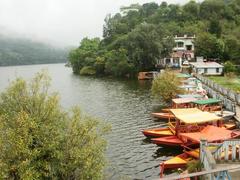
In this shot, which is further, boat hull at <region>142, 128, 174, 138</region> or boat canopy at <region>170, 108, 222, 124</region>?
boat hull at <region>142, 128, 174, 138</region>

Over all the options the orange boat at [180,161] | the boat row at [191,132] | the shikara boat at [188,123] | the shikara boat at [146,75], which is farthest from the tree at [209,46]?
the orange boat at [180,161]

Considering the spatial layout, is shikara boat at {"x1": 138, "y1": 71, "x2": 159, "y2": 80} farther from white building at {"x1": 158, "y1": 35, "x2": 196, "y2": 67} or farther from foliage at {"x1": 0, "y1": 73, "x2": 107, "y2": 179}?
foliage at {"x1": 0, "y1": 73, "x2": 107, "y2": 179}

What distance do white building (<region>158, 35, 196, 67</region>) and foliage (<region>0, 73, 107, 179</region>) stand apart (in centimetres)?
9999

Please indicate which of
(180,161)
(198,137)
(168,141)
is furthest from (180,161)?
(168,141)

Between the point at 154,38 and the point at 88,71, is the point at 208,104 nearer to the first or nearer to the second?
the point at 154,38

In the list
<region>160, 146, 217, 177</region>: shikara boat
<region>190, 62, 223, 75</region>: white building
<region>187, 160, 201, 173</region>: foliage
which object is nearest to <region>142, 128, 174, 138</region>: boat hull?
<region>160, 146, 217, 177</region>: shikara boat

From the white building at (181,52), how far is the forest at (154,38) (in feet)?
10.3

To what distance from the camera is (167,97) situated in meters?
60.6

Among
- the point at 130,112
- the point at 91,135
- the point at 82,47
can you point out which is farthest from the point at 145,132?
the point at 82,47

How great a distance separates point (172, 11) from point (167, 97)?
108 m

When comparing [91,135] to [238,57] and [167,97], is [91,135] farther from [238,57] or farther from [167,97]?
[238,57]

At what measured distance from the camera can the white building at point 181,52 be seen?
122 m

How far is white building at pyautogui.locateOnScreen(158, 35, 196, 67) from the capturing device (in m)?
122

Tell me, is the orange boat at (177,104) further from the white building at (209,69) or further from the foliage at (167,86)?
the white building at (209,69)
